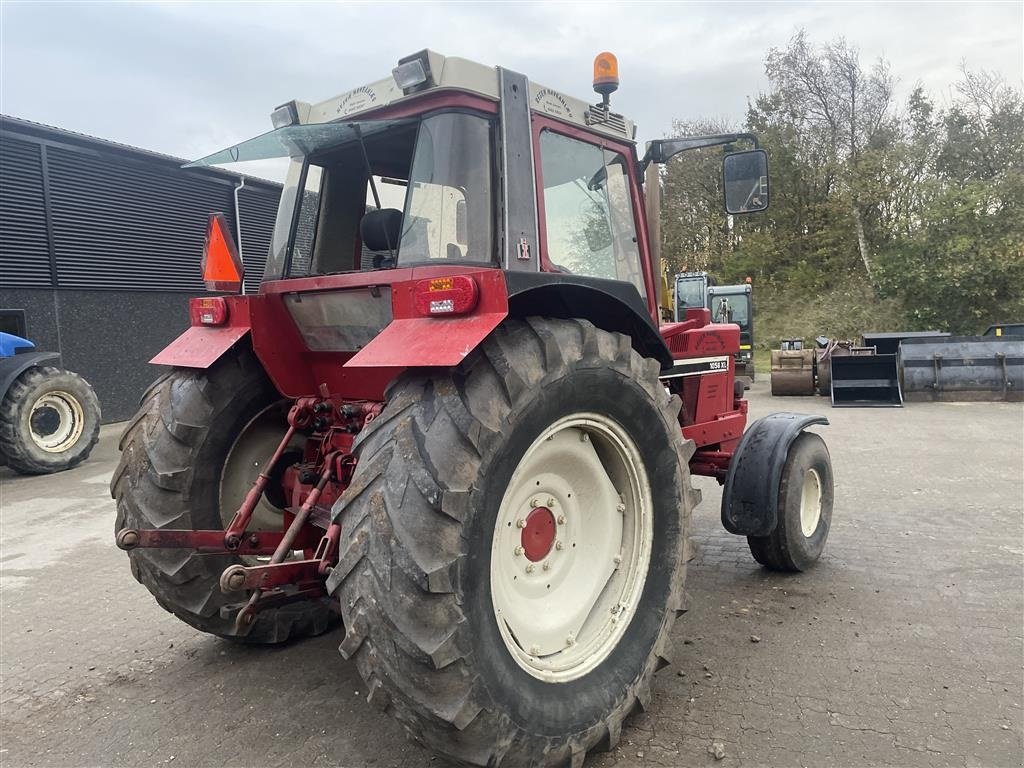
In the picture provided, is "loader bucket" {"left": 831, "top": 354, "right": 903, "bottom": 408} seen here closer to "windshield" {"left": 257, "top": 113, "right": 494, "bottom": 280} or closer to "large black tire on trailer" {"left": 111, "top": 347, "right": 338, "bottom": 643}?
"windshield" {"left": 257, "top": 113, "right": 494, "bottom": 280}

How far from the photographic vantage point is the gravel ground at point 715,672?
8.73ft

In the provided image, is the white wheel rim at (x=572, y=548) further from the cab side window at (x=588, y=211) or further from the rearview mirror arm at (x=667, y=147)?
the rearview mirror arm at (x=667, y=147)

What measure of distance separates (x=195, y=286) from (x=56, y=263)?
2576 mm

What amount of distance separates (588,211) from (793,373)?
481 inches

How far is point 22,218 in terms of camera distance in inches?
421

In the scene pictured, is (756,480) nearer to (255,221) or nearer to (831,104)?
(255,221)

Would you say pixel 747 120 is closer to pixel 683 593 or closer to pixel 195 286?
pixel 195 286

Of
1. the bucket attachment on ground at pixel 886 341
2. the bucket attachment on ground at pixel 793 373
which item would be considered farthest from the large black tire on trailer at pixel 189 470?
the bucket attachment on ground at pixel 886 341

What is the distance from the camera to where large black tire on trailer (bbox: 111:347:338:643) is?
3.09 m

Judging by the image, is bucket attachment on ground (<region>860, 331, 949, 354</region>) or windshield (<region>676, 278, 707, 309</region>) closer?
bucket attachment on ground (<region>860, 331, 949, 354</region>)

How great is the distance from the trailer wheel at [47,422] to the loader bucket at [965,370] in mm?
12827

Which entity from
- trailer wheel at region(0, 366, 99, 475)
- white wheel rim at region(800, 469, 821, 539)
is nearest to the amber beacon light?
white wheel rim at region(800, 469, 821, 539)

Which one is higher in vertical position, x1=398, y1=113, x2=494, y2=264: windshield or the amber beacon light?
the amber beacon light

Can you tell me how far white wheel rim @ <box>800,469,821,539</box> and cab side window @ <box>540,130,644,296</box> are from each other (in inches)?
73.2
